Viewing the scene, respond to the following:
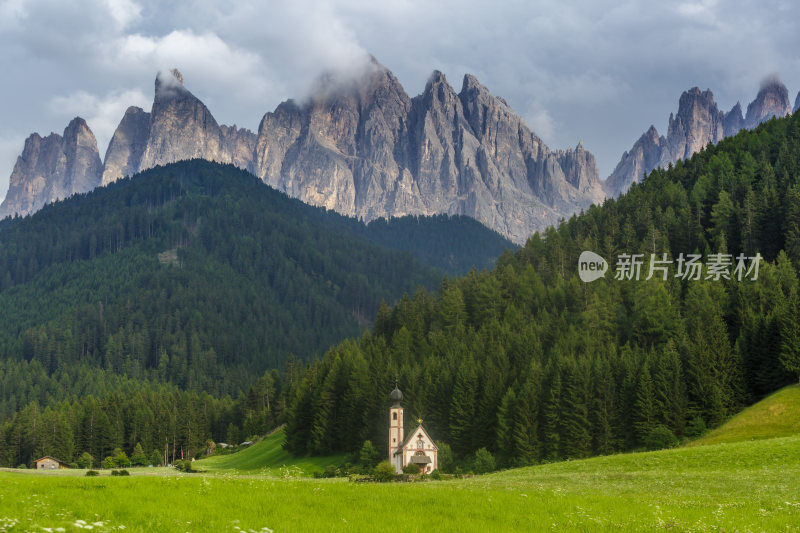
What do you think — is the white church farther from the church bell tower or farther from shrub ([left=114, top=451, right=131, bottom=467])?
shrub ([left=114, top=451, right=131, bottom=467])

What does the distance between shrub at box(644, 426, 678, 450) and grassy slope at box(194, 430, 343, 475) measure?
1813 inches

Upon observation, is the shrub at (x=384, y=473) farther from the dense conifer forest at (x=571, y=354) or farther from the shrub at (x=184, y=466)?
the shrub at (x=184, y=466)

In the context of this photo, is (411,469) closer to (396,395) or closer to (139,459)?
(396,395)

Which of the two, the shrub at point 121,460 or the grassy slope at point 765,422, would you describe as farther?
the shrub at point 121,460

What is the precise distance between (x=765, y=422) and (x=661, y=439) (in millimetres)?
10499

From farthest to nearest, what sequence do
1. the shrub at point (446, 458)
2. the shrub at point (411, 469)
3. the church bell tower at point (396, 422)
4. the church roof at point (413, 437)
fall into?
the church bell tower at point (396, 422)
the shrub at point (446, 458)
the church roof at point (413, 437)
the shrub at point (411, 469)

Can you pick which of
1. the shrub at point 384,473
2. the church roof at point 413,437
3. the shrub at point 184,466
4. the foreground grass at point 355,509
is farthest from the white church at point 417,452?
the foreground grass at point 355,509

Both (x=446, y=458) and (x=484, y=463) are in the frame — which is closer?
(x=484, y=463)

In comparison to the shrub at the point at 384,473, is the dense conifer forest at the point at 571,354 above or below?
above

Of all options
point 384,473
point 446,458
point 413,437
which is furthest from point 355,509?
point 446,458

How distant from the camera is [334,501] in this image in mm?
23578

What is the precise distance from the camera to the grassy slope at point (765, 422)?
6662cm

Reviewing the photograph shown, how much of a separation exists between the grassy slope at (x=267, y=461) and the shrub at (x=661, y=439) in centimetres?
4605

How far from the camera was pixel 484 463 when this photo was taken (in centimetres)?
8181
